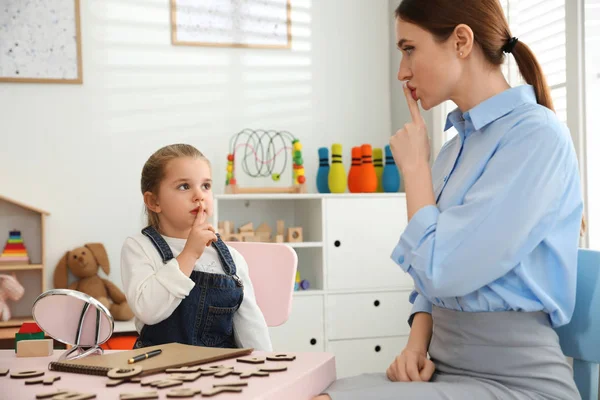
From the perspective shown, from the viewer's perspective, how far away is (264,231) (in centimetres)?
365

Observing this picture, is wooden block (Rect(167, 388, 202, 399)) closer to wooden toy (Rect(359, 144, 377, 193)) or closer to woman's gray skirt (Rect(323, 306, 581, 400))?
woman's gray skirt (Rect(323, 306, 581, 400))

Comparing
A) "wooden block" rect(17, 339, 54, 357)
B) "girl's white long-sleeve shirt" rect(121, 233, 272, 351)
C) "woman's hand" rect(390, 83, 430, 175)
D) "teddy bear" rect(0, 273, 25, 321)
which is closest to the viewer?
"wooden block" rect(17, 339, 54, 357)

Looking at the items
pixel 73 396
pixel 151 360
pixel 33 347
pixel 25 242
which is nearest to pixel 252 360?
pixel 151 360

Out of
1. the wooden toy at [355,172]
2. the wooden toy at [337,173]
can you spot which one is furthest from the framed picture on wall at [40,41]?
the wooden toy at [355,172]

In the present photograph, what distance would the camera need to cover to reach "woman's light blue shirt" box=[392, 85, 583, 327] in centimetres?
120

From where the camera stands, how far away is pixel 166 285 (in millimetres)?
1534

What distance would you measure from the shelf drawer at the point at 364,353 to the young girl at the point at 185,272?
1788 mm

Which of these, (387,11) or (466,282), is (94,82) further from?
(466,282)

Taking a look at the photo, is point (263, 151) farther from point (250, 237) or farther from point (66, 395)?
point (66, 395)

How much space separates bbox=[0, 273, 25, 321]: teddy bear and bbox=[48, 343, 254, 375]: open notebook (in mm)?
2454

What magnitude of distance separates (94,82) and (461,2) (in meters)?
2.72

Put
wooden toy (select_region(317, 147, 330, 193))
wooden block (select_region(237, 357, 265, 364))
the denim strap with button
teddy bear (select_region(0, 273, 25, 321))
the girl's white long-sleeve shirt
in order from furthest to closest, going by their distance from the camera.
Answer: wooden toy (select_region(317, 147, 330, 193))
teddy bear (select_region(0, 273, 25, 321))
the denim strap with button
the girl's white long-sleeve shirt
wooden block (select_region(237, 357, 265, 364))

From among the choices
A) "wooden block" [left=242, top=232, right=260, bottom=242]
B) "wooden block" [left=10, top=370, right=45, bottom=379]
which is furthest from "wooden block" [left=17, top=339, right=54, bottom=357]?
"wooden block" [left=242, top=232, right=260, bottom=242]

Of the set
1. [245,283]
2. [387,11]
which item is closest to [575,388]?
[245,283]
